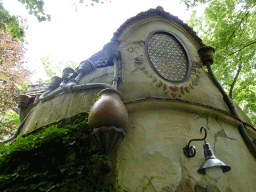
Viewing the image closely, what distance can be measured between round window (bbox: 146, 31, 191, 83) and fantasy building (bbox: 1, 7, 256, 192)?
32 millimetres

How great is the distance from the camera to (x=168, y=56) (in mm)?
4871

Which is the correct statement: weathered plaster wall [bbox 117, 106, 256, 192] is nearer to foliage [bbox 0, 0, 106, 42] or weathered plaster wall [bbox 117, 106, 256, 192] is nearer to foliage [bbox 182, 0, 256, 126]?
foliage [bbox 0, 0, 106, 42]

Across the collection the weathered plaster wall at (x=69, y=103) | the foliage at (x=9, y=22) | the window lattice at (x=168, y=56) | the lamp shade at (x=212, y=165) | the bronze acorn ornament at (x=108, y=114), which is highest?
the foliage at (x=9, y=22)

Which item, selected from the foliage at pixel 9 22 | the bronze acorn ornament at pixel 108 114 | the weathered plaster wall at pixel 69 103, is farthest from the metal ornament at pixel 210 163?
the foliage at pixel 9 22

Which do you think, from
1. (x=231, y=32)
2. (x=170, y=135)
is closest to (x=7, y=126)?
(x=170, y=135)

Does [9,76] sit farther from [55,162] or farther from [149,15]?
[55,162]

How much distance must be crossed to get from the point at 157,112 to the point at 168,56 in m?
2.13

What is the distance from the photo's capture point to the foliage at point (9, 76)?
10961 millimetres

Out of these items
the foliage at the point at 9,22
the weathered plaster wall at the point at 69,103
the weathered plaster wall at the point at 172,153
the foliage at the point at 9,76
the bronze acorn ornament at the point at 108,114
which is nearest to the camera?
the bronze acorn ornament at the point at 108,114

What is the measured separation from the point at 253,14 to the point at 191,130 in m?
7.57

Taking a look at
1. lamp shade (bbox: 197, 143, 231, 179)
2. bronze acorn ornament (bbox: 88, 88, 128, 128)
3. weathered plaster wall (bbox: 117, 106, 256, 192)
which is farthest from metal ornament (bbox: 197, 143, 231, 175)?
bronze acorn ornament (bbox: 88, 88, 128, 128)

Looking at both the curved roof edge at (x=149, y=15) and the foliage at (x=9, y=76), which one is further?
the foliage at (x=9, y=76)

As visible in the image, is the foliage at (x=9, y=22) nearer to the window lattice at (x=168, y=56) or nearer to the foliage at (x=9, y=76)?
the window lattice at (x=168, y=56)

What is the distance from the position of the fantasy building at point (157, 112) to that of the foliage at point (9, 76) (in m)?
6.92
